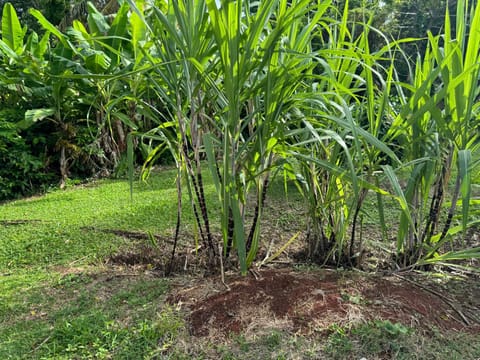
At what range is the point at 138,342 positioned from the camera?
1.39 meters

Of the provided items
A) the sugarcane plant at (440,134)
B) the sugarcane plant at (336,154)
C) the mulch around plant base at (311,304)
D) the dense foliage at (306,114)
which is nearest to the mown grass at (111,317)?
the mulch around plant base at (311,304)

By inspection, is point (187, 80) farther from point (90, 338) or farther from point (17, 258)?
point (17, 258)

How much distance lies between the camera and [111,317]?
1.57 meters

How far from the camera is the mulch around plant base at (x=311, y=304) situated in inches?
56.1

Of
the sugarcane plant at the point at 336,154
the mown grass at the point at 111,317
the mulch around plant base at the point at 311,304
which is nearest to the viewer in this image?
the mown grass at the point at 111,317

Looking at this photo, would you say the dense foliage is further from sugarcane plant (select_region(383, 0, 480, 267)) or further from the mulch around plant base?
the mulch around plant base

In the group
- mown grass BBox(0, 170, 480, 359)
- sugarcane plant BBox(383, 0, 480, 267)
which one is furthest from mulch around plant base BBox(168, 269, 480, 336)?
sugarcane plant BBox(383, 0, 480, 267)

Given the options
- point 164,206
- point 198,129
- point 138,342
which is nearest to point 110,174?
point 164,206

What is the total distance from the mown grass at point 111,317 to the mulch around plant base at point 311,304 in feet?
0.17

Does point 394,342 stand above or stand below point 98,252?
above

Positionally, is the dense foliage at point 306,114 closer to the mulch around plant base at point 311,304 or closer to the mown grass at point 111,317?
the mulch around plant base at point 311,304

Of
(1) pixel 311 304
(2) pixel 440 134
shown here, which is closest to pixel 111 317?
(1) pixel 311 304

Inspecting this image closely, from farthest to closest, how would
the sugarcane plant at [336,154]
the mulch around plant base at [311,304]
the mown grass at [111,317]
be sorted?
the sugarcane plant at [336,154], the mulch around plant base at [311,304], the mown grass at [111,317]

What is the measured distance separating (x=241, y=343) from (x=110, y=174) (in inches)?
174
